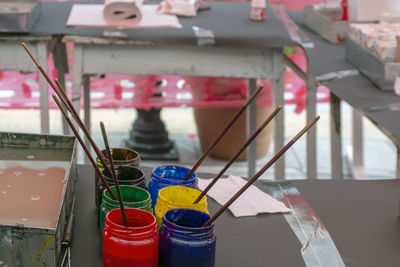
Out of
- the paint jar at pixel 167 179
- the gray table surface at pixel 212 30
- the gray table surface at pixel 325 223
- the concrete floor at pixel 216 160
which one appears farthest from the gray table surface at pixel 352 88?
the concrete floor at pixel 216 160

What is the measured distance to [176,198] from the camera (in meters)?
0.91

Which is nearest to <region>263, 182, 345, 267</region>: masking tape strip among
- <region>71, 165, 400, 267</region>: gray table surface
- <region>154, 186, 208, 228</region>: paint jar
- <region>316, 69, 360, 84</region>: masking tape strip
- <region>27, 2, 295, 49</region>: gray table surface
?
<region>71, 165, 400, 267</region>: gray table surface

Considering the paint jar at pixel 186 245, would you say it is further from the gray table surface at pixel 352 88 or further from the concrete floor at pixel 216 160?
the concrete floor at pixel 216 160

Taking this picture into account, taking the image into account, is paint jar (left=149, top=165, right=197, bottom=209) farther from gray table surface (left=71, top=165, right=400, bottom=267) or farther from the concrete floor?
the concrete floor

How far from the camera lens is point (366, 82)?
1827 mm

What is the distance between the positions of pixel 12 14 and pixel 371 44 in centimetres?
118

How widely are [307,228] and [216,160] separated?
2.35 metres

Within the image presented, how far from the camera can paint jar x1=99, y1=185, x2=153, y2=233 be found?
84cm

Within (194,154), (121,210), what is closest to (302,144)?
(194,154)

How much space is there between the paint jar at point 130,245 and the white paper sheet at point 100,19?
1.47 m

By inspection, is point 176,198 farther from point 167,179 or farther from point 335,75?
point 335,75

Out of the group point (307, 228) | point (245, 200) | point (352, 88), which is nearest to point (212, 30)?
point (352, 88)

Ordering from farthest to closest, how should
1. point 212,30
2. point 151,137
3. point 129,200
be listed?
point 151,137 → point 212,30 → point 129,200

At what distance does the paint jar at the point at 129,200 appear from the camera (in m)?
0.84
